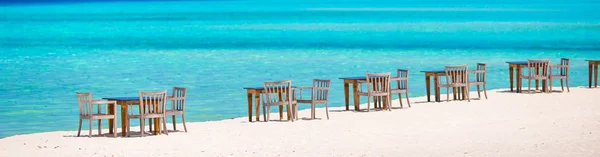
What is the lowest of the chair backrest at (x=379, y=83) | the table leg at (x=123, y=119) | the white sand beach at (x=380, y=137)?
the white sand beach at (x=380, y=137)

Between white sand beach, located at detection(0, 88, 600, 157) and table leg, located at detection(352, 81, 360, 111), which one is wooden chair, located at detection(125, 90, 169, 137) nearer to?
white sand beach, located at detection(0, 88, 600, 157)

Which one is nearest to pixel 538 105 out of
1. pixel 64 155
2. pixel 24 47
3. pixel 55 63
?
pixel 64 155

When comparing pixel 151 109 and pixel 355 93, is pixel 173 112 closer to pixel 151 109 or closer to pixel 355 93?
pixel 151 109

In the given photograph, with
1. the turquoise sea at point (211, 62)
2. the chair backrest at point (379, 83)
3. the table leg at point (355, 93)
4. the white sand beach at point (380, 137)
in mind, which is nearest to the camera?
the white sand beach at point (380, 137)

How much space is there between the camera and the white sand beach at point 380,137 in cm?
1414

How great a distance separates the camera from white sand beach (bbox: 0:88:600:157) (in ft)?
46.4

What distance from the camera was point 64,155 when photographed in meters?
14.1

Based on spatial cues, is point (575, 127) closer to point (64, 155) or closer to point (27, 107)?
point (64, 155)

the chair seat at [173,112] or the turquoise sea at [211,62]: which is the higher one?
the turquoise sea at [211,62]

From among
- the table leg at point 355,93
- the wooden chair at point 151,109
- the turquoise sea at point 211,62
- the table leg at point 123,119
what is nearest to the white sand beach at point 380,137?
the wooden chair at point 151,109

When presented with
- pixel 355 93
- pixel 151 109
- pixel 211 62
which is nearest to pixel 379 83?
pixel 355 93

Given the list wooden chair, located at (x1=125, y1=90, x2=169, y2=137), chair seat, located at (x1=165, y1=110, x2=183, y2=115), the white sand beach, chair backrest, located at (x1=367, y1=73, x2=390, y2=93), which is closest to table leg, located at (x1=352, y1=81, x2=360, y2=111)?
chair backrest, located at (x1=367, y1=73, x2=390, y2=93)

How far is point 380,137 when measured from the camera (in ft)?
51.3

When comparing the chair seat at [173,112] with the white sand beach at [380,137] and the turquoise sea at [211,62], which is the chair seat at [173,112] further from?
the turquoise sea at [211,62]
